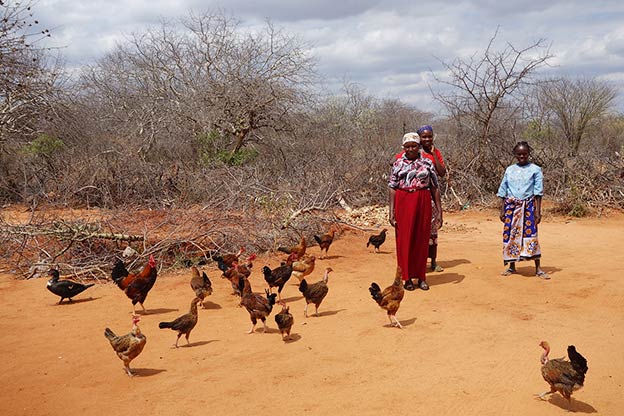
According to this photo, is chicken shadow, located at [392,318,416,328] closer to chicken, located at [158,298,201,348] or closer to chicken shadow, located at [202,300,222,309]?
chicken, located at [158,298,201,348]

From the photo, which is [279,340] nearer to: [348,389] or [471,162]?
[348,389]

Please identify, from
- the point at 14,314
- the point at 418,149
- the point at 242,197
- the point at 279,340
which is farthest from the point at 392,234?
the point at 14,314

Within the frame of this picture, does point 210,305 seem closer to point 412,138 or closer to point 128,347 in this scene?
point 128,347

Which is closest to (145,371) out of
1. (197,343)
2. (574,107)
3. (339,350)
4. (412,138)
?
(197,343)

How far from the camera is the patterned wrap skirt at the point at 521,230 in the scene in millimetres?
7918

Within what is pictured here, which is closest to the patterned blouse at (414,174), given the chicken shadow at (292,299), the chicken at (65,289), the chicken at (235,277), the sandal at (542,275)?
the chicken shadow at (292,299)

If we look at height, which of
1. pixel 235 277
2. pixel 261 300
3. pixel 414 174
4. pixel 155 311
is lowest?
pixel 155 311

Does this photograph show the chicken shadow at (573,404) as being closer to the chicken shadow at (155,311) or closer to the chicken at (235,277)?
the chicken at (235,277)

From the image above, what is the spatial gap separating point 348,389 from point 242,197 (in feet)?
28.3

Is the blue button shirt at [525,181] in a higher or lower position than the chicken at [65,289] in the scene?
higher

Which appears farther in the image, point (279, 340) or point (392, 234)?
point (392, 234)

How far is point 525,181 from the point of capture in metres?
7.89

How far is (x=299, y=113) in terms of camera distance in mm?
21766

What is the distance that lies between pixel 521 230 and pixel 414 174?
1894 millimetres
